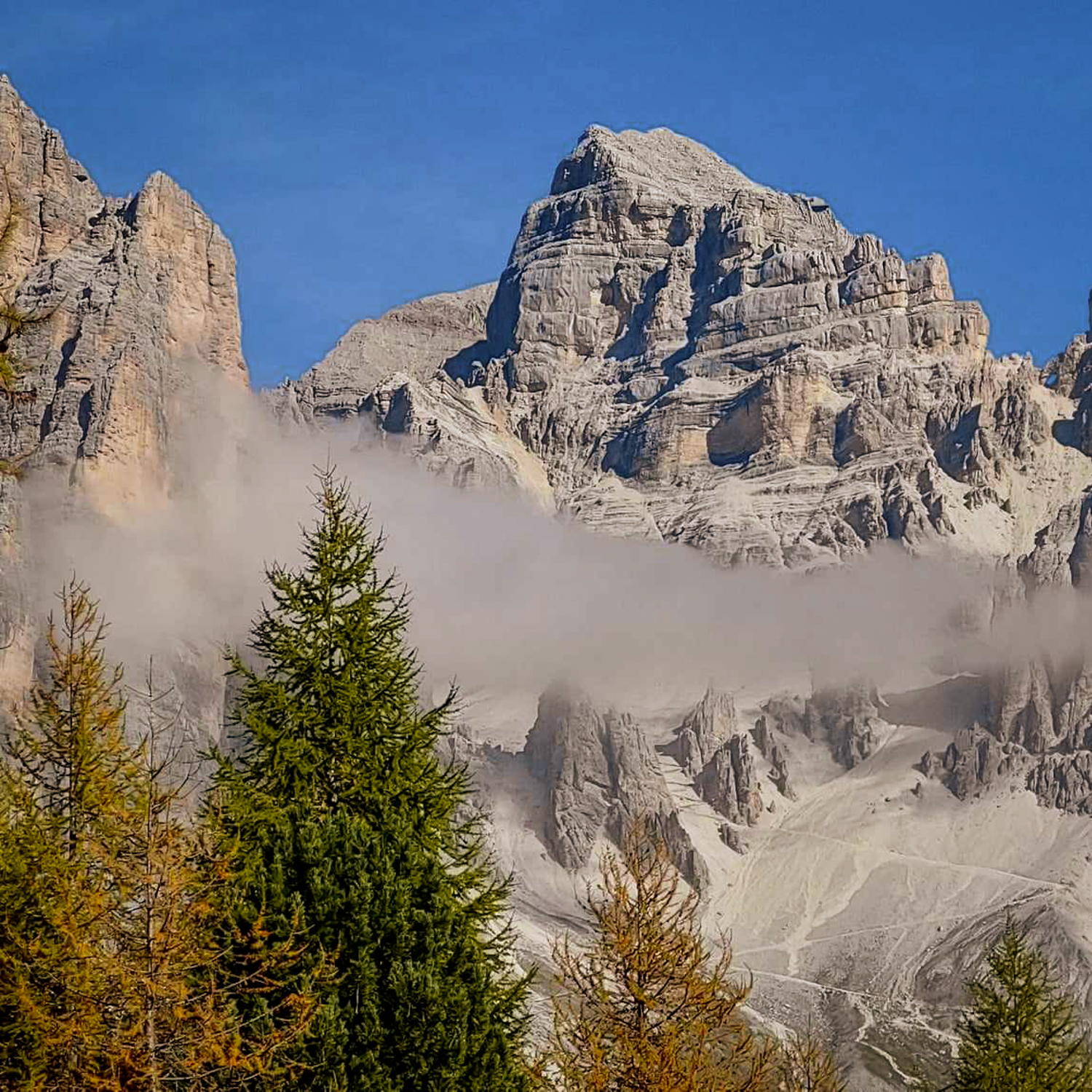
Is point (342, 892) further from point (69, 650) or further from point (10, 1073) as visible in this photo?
point (69, 650)

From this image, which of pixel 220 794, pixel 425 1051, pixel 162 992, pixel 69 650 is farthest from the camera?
pixel 69 650

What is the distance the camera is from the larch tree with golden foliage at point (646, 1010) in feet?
111

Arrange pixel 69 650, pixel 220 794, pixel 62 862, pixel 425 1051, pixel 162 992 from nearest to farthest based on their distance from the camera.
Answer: pixel 162 992, pixel 425 1051, pixel 62 862, pixel 220 794, pixel 69 650

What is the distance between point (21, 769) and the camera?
39312 millimetres

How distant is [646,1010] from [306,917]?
7.15 metres

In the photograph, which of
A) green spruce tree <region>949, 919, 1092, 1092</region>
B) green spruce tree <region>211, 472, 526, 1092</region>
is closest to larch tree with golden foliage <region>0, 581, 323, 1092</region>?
green spruce tree <region>211, 472, 526, 1092</region>

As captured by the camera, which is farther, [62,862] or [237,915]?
[62,862]

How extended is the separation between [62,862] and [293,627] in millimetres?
6952

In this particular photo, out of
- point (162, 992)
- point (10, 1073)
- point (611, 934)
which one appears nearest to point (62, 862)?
point (10, 1073)

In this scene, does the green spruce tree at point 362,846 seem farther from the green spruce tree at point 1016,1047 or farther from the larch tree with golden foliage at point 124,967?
the green spruce tree at point 1016,1047

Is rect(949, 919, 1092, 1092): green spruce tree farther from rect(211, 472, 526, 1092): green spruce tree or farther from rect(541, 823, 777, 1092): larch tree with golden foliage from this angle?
rect(211, 472, 526, 1092): green spruce tree

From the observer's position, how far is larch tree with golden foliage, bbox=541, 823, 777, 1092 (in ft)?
111

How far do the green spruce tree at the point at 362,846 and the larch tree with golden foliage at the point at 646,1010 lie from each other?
118cm

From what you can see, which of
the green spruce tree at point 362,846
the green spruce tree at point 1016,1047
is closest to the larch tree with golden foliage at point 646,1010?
the green spruce tree at point 362,846
